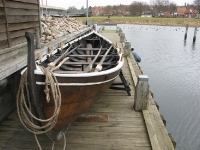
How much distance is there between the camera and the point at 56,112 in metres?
2.98

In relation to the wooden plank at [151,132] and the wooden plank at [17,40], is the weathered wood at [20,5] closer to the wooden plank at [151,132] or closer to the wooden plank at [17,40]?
the wooden plank at [17,40]

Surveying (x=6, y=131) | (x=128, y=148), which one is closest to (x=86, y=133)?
(x=128, y=148)

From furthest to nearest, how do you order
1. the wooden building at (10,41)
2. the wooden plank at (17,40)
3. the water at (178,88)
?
the water at (178,88), the wooden plank at (17,40), the wooden building at (10,41)

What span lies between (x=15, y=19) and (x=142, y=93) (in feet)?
11.4

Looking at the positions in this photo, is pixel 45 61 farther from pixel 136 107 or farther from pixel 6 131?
pixel 136 107

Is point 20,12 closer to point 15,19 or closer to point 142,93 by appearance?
point 15,19

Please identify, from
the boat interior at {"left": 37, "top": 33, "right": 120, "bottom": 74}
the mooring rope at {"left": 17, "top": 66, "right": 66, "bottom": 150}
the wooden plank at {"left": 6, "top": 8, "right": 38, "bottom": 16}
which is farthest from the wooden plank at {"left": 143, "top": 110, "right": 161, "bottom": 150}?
the wooden plank at {"left": 6, "top": 8, "right": 38, "bottom": 16}

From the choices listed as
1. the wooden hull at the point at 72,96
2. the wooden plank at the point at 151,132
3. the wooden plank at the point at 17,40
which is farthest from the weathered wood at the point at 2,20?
the wooden plank at the point at 151,132

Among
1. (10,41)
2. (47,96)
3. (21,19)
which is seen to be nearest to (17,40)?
(10,41)

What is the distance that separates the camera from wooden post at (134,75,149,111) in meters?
4.43

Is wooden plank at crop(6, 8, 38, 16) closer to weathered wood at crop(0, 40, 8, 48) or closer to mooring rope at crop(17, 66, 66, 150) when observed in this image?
weathered wood at crop(0, 40, 8, 48)

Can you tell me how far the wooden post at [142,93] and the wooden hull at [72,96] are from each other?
3.23ft

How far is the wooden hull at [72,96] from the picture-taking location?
10.1ft

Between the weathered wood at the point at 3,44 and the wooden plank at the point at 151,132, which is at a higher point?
the weathered wood at the point at 3,44
